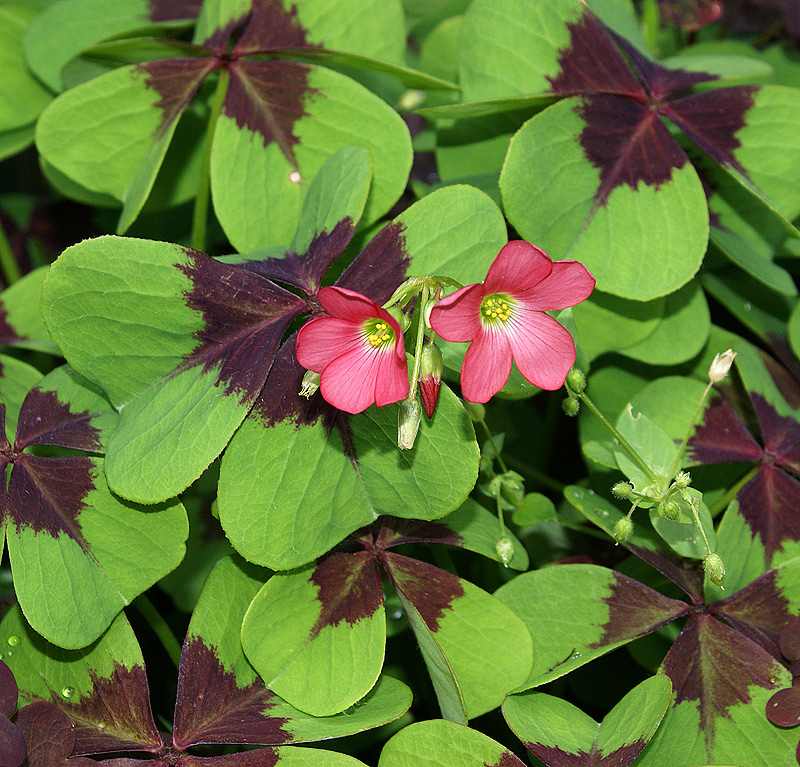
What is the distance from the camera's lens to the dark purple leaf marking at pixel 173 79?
53.9 inches

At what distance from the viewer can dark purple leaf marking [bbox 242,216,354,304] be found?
105 cm

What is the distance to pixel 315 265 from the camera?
1069 mm

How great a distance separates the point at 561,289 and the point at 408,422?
0.73 ft

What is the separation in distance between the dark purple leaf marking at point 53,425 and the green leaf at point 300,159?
380mm

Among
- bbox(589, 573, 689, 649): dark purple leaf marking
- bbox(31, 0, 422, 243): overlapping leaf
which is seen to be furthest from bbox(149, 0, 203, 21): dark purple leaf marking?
bbox(589, 573, 689, 649): dark purple leaf marking

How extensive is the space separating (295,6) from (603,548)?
3.66ft

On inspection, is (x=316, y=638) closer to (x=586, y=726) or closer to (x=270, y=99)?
(x=586, y=726)

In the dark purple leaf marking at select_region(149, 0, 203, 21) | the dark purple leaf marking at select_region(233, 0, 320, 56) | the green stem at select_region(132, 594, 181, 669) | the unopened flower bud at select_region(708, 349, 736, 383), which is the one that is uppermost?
the dark purple leaf marking at select_region(233, 0, 320, 56)

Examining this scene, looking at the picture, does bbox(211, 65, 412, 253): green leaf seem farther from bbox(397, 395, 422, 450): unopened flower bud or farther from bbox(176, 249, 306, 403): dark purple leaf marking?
bbox(397, 395, 422, 450): unopened flower bud

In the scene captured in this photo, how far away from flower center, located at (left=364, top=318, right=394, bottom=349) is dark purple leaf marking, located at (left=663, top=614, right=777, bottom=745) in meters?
0.57

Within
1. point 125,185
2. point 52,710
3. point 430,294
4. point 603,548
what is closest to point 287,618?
point 52,710

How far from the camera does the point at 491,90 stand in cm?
134

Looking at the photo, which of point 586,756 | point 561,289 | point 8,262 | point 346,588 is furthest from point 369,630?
point 8,262

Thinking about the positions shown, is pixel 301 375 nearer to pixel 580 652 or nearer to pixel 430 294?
pixel 430 294
